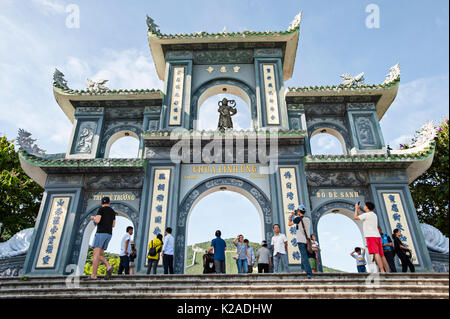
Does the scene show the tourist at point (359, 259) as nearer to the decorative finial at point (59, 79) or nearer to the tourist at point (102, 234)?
the tourist at point (102, 234)

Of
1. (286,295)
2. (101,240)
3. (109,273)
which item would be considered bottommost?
(286,295)

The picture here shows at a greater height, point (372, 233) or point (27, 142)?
point (27, 142)

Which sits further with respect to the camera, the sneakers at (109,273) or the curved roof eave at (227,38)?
the curved roof eave at (227,38)

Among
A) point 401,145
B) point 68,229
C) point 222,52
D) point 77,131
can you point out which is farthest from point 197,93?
point 401,145

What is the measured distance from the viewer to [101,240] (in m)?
6.83

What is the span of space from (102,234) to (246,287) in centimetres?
310

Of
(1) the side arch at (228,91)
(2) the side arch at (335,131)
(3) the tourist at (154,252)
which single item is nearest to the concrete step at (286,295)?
(3) the tourist at (154,252)

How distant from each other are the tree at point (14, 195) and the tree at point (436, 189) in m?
19.2

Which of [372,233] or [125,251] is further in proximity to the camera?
[125,251]

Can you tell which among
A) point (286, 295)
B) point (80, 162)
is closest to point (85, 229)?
point (80, 162)

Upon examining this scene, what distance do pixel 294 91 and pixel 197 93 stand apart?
4.11 m

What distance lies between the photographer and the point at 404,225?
446 inches

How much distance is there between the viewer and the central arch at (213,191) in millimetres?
11250

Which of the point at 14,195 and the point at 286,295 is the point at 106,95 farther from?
the point at 286,295
